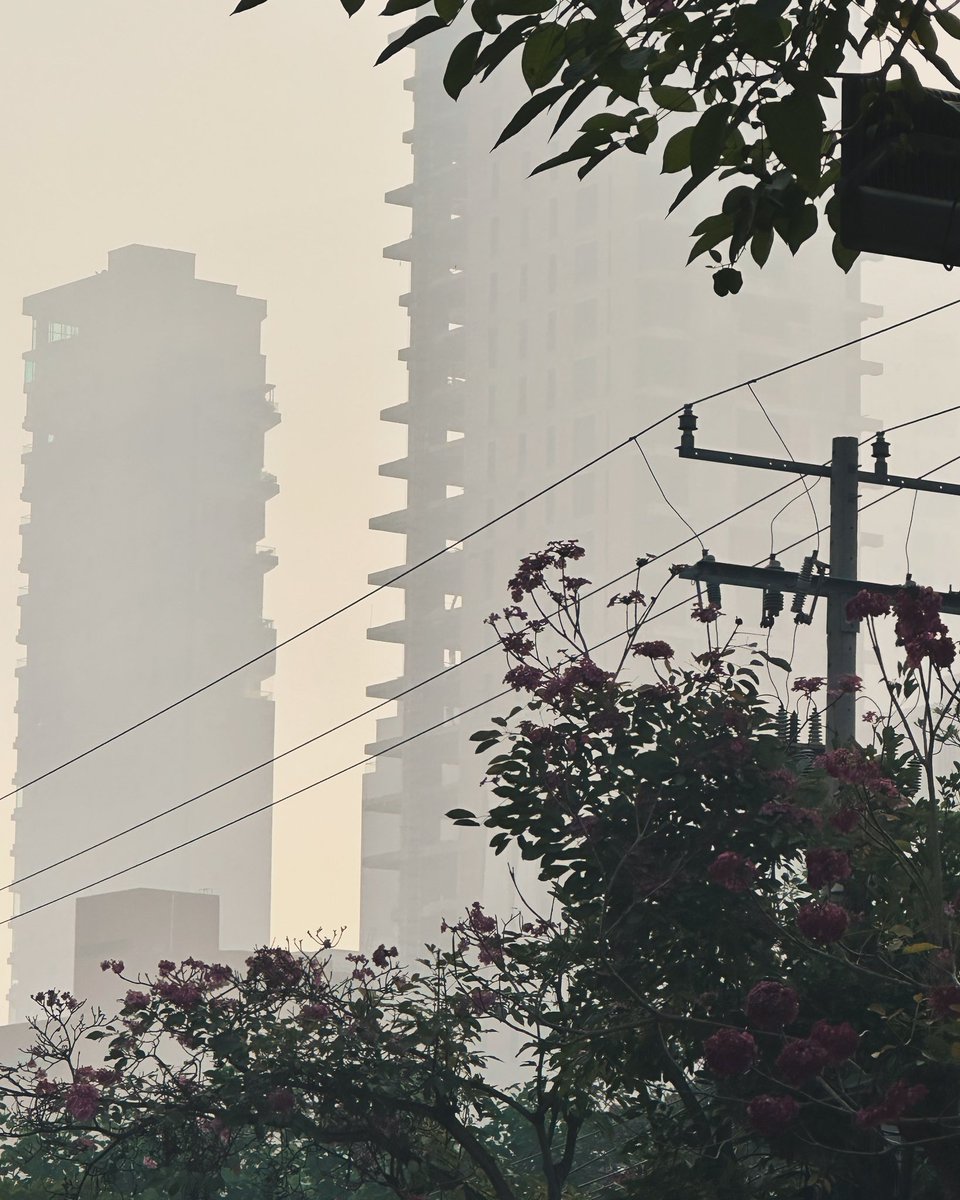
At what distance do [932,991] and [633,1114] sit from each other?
512 cm

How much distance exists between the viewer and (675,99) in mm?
4879

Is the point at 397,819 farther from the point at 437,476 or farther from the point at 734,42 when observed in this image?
the point at 734,42

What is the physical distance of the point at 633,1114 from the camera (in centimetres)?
1240

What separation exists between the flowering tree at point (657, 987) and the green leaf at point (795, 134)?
4.20m

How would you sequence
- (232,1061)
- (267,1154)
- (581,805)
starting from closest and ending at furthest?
(581,805) < (232,1061) < (267,1154)

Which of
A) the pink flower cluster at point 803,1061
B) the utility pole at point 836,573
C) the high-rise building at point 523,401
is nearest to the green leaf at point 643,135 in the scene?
the pink flower cluster at point 803,1061

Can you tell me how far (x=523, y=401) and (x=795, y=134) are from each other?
127170mm

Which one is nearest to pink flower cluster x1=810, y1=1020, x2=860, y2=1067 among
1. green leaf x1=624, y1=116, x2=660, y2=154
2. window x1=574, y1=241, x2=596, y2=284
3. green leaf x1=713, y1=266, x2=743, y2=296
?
green leaf x1=713, y1=266, x2=743, y2=296

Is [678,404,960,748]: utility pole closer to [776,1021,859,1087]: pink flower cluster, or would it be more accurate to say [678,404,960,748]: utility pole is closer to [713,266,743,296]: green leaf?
[776,1021,859,1087]: pink flower cluster

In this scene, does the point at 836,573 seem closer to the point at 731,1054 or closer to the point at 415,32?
the point at 731,1054

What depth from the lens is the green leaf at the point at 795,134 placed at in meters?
4.04

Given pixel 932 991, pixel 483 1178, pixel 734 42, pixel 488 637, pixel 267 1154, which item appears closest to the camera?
pixel 734 42

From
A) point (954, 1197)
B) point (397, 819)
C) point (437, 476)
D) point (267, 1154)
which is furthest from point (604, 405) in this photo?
point (954, 1197)

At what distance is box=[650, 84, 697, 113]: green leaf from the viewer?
482 centimetres
